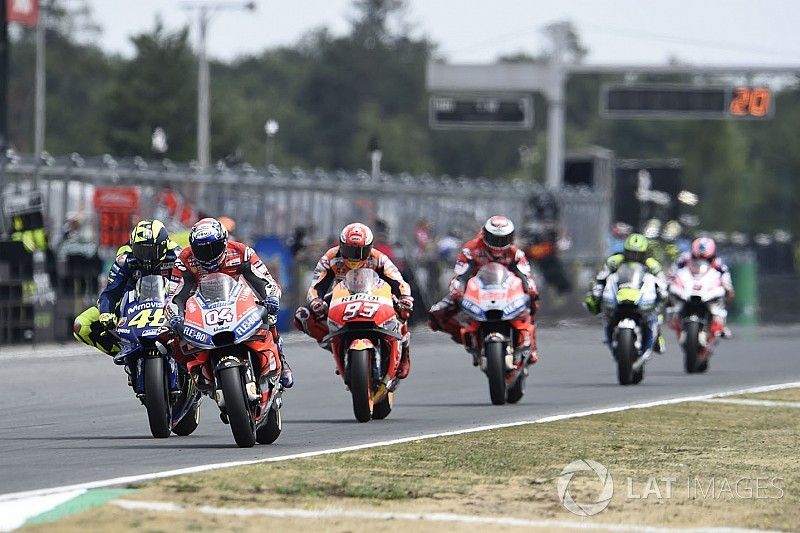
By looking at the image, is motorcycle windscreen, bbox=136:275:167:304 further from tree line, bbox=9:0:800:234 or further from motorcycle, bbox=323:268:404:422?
tree line, bbox=9:0:800:234

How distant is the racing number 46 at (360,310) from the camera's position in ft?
48.8

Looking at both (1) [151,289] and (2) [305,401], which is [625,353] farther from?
(1) [151,289]

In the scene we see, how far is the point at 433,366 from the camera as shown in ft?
77.1

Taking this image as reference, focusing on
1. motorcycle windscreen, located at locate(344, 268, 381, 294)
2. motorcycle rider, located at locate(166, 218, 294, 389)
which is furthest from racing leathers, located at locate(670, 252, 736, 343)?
motorcycle rider, located at locate(166, 218, 294, 389)

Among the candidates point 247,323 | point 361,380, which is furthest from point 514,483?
point 361,380

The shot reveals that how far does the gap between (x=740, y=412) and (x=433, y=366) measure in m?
7.20

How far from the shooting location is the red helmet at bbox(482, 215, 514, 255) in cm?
1750

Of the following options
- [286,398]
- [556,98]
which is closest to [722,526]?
[286,398]

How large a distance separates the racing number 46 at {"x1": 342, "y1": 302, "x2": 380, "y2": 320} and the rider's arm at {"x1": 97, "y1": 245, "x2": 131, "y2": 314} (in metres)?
1.84

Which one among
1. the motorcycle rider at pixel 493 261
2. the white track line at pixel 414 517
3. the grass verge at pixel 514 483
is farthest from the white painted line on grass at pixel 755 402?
the white track line at pixel 414 517

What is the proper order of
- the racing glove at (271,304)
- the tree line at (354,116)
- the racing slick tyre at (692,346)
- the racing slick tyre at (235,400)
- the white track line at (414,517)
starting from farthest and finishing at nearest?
1. the tree line at (354,116)
2. the racing slick tyre at (692,346)
3. the racing glove at (271,304)
4. the racing slick tyre at (235,400)
5. the white track line at (414,517)

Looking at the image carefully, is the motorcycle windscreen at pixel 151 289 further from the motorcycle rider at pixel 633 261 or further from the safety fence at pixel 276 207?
the safety fence at pixel 276 207

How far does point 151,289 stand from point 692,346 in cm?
1081

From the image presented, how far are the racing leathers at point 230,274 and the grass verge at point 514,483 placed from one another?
1240mm
